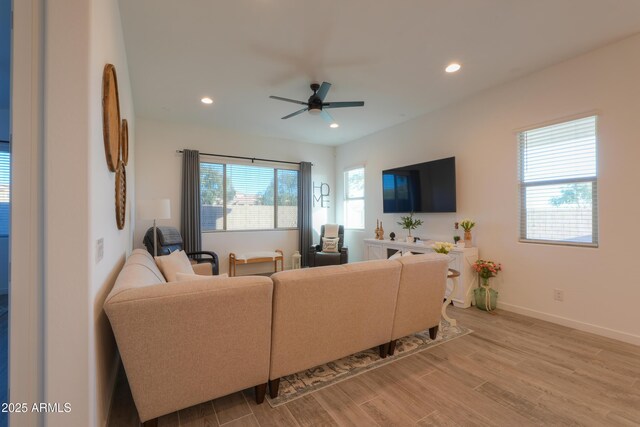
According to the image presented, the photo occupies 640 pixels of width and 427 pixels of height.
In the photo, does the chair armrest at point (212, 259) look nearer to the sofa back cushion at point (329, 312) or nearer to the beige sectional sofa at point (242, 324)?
the beige sectional sofa at point (242, 324)

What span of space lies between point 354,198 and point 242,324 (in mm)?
4900

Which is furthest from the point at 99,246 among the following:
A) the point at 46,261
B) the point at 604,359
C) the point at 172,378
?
the point at 604,359

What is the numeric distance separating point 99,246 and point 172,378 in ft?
2.67

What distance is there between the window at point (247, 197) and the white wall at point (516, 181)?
114 inches

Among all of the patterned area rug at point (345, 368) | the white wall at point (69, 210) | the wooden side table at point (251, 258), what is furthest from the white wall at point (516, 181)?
the white wall at point (69, 210)

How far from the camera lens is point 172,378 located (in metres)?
1.50

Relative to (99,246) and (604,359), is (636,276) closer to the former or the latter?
(604,359)

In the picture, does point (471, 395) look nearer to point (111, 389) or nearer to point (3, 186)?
point (111, 389)

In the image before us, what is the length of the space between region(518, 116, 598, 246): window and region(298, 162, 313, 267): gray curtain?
12.8 ft

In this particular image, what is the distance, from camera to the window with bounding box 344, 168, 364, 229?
612 centimetres

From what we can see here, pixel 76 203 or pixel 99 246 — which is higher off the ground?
pixel 76 203

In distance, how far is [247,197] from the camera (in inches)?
223

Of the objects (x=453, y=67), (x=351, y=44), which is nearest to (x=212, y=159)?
(x=351, y=44)

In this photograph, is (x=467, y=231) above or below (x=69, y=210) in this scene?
below
